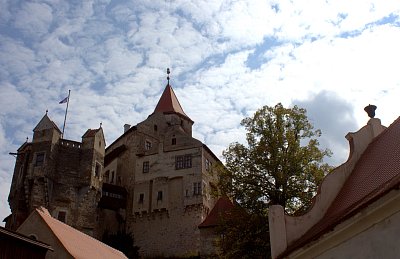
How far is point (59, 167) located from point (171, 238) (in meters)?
13.9

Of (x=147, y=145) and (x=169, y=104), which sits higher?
(x=169, y=104)

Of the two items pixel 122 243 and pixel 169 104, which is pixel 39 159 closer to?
pixel 122 243

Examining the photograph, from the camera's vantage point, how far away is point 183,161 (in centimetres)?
5412

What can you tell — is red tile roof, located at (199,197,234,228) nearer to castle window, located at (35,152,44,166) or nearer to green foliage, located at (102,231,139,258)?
green foliage, located at (102,231,139,258)

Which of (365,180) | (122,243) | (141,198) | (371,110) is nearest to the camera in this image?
(365,180)

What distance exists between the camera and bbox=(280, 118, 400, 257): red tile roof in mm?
9930

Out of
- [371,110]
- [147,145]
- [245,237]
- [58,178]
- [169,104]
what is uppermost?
[169,104]

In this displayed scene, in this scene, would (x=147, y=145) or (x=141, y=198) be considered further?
(x=147, y=145)

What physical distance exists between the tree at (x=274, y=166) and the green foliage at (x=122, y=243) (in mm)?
28444

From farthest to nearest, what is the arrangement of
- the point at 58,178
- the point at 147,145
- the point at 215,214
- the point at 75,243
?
the point at 147,145 < the point at 58,178 < the point at 215,214 < the point at 75,243

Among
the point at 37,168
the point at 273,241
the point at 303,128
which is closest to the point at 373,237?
the point at 273,241

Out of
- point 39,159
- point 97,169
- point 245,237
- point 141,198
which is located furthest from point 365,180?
point 141,198

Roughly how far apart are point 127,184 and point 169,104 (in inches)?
594

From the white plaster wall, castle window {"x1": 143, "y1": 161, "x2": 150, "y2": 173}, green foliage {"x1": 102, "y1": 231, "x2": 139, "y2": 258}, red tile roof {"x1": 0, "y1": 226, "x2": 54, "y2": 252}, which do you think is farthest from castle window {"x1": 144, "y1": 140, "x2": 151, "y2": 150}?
the white plaster wall
